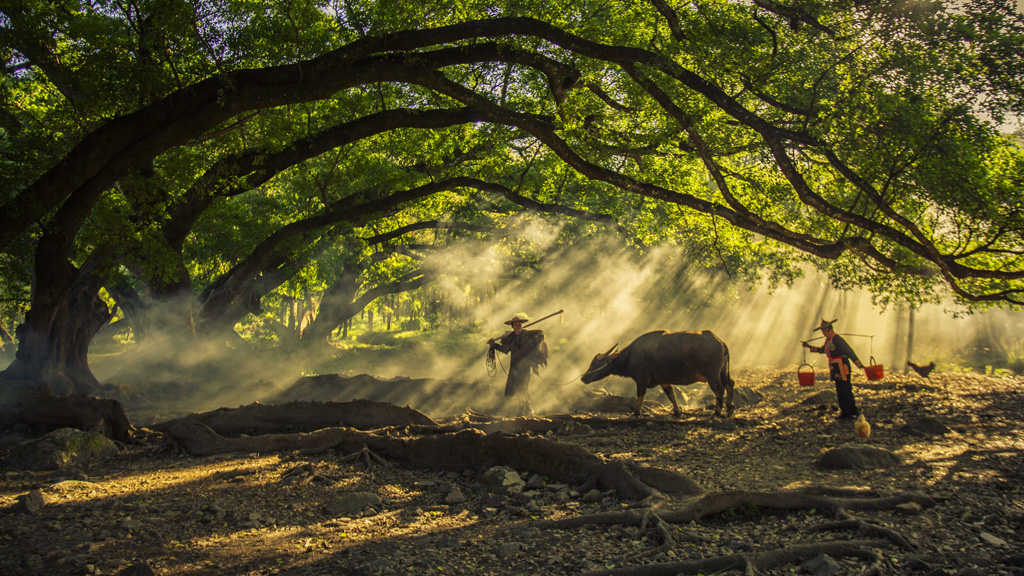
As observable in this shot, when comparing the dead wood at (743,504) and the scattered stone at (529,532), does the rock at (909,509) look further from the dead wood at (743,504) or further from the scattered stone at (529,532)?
the scattered stone at (529,532)

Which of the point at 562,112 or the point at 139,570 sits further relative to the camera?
the point at 562,112

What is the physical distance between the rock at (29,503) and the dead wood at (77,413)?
3.82 meters

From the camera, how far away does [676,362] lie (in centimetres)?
1221

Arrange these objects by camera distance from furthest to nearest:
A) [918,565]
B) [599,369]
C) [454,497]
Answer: [599,369], [454,497], [918,565]

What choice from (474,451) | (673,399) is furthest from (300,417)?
(673,399)

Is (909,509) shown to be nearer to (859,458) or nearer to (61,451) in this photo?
(859,458)

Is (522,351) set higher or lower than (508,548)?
higher

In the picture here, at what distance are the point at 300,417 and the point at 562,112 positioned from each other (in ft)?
22.5

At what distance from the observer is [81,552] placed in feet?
16.1

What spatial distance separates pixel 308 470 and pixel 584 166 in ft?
19.9

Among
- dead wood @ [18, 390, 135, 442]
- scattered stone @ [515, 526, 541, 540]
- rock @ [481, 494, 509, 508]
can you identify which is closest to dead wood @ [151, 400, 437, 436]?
dead wood @ [18, 390, 135, 442]

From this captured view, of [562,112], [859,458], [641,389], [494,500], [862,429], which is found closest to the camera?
[494,500]

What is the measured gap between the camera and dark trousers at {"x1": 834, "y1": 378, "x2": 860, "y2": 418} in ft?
33.9

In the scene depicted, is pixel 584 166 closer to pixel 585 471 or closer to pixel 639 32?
pixel 639 32
